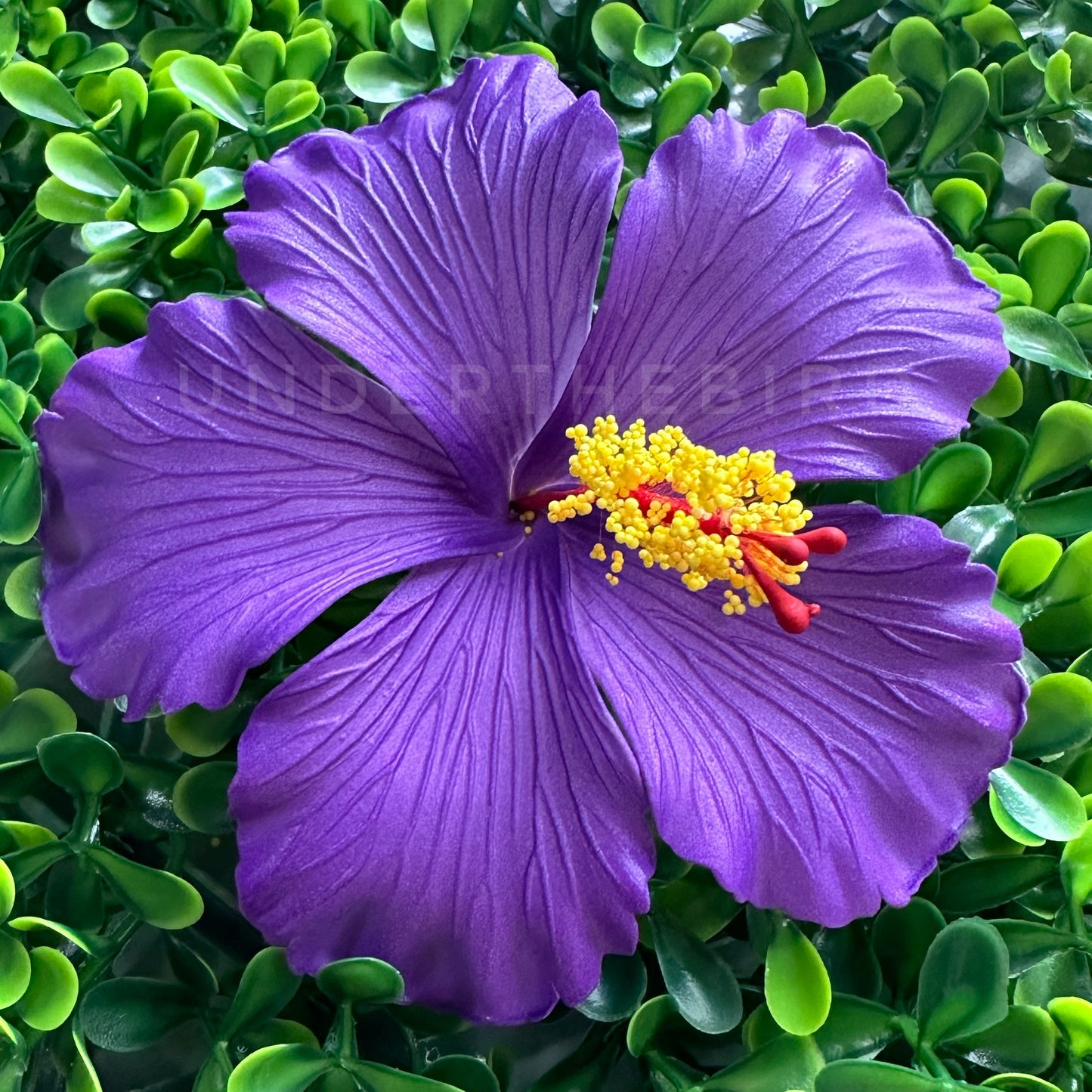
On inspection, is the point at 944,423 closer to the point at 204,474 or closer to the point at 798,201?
the point at 798,201

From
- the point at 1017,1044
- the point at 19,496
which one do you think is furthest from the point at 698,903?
the point at 19,496

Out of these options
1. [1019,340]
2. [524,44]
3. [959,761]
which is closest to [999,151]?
[1019,340]

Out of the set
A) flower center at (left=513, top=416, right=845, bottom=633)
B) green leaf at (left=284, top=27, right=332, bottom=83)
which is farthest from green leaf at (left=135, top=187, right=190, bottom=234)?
flower center at (left=513, top=416, right=845, bottom=633)

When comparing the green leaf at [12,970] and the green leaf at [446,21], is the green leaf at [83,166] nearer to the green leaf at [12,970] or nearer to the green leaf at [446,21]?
the green leaf at [446,21]

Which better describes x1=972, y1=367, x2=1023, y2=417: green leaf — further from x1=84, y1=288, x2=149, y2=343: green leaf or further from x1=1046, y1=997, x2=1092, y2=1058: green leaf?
x1=84, y1=288, x2=149, y2=343: green leaf

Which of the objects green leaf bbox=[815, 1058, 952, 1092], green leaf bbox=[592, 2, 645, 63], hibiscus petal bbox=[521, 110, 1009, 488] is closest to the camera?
green leaf bbox=[815, 1058, 952, 1092]

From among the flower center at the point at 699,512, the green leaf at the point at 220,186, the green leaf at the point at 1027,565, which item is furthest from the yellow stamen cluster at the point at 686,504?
the green leaf at the point at 220,186
